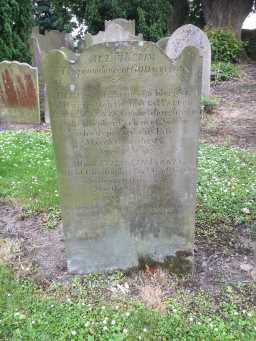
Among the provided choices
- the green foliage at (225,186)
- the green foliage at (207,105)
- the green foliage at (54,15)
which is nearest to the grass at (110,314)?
the green foliage at (225,186)

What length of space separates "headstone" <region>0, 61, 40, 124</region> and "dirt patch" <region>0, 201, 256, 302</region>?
4028 millimetres

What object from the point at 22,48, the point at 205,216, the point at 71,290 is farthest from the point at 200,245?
the point at 22,48

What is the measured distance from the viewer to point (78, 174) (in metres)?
3.12

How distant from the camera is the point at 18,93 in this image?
25.6ft

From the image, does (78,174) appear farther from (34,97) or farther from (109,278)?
(34,97)

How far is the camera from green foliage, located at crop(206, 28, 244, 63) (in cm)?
1425

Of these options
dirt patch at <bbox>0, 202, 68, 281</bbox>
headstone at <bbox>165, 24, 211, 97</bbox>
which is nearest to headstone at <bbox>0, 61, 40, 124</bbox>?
headstone at <bbox>165, 24, 211, 97</bbox>

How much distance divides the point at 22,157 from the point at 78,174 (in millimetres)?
3169

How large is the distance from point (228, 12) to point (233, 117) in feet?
30.5

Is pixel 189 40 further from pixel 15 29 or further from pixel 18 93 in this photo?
pixel 15 29

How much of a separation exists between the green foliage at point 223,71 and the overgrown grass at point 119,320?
33.6 feet

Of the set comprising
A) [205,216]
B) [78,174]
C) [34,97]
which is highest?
[34,97]

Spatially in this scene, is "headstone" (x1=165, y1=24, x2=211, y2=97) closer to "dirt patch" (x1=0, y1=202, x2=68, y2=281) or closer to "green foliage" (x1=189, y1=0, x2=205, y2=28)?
"dirt patch" (x1=0, y1=202, x2=68, y2=281)

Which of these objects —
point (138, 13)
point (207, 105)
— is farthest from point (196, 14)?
point (207, 105)
